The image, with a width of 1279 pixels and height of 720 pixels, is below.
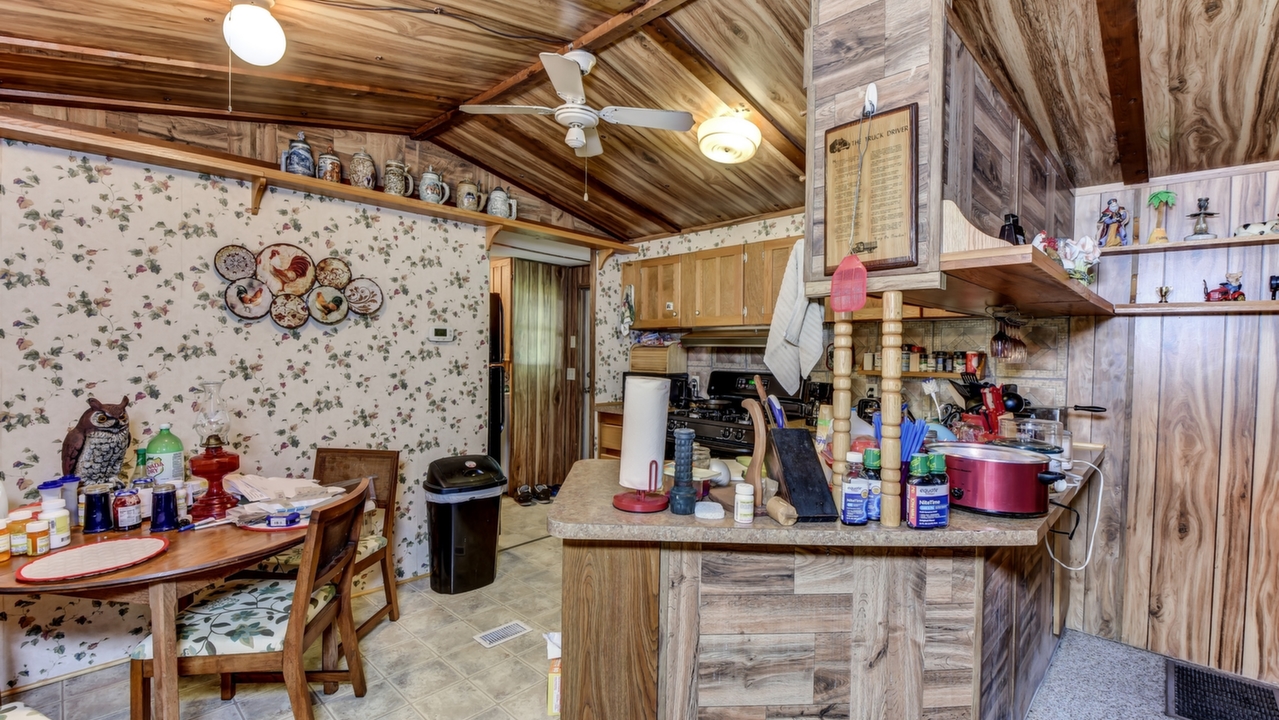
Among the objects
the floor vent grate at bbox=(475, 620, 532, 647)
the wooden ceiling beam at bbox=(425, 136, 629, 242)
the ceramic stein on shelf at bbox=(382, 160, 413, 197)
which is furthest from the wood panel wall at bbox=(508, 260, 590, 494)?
the floor vent grate at bbox=(475, 620, 532, 647)

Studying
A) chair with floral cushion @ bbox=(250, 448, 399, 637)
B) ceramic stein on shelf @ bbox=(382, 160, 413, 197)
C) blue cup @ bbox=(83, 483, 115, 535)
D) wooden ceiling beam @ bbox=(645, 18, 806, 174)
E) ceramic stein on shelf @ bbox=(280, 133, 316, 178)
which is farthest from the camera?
ceramic stein on shelf @ bbox=(382, 160, 413, 197)

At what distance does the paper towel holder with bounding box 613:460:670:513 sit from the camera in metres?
1.44

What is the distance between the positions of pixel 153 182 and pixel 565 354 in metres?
3.32

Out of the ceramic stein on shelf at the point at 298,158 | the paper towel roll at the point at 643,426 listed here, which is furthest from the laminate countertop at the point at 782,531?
the ceramic stein on shelf at the point at 298,158

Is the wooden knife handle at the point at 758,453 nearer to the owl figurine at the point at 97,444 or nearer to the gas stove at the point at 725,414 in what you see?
the gas stove at the point at 725,414

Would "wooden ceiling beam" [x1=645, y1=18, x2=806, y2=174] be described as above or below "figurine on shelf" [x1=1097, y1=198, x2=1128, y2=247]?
above

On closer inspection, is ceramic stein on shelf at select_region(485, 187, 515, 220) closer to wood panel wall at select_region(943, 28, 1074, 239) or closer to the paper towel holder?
the paper towel holder

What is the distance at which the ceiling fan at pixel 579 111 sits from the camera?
6.81ft

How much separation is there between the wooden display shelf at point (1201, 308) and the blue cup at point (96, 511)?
4263 millimetres

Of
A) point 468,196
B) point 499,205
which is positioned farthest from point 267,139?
point 499,205

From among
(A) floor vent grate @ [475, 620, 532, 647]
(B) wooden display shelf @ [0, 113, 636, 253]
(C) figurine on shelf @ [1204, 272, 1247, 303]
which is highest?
(B) wooden display shelf @ [0, 113, 636, 253]

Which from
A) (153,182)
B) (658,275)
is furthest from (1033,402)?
(153,182)

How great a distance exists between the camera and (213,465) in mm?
2102

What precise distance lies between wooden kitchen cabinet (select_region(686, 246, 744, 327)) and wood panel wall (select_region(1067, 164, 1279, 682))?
6.48 ft
